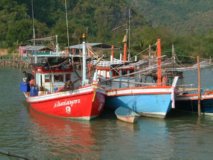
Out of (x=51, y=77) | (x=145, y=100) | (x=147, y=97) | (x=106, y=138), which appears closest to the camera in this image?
(x=106, y=138)

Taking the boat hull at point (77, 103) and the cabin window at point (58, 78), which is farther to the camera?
the cabin window at point (58, 78)

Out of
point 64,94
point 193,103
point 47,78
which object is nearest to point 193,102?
point 193,103

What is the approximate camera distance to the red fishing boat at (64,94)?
93.7ft

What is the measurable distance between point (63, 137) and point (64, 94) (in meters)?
4.17

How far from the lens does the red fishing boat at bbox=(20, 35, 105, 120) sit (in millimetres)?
28547

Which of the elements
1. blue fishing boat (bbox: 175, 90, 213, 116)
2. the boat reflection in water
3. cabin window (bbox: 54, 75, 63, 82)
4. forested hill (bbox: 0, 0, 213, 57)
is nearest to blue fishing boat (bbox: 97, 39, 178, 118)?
blue fishing boat (bbox: 175, 90, 213, 116)

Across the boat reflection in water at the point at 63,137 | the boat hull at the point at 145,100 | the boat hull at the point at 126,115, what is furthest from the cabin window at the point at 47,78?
the boat hull at the point at 126,115

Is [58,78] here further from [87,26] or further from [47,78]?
[87,26]

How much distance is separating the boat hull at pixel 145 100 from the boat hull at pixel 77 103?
5.00ft

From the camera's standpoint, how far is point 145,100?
97.6ft

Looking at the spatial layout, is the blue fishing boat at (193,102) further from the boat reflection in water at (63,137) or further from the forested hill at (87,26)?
the forested hill at (87,26)

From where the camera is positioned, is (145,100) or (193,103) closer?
(145,100)

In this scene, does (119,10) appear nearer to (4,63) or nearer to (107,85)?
(4,63)

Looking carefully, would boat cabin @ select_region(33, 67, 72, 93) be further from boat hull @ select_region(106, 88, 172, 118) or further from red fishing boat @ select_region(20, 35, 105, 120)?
boat hull @ select_region(106, 88, 172, 118)
